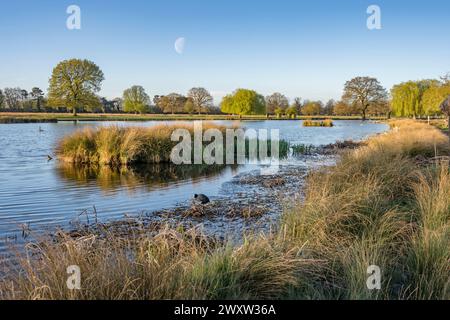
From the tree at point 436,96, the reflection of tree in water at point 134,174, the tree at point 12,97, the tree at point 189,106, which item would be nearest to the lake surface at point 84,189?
the reflection of tree in water at point 134,174

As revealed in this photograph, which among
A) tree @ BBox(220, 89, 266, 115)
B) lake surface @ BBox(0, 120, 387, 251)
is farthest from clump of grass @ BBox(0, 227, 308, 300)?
tree @ BBox(220, 89, 266, 115)

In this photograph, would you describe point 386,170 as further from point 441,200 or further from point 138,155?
point 138,155

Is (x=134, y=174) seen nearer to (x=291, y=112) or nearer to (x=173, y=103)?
(x=173, y=103)

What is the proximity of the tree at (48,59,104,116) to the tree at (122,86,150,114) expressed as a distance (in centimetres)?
2270

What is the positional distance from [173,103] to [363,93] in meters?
48.2

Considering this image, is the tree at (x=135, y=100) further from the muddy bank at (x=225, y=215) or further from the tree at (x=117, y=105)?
the muddy bank at (x=225, y=215)

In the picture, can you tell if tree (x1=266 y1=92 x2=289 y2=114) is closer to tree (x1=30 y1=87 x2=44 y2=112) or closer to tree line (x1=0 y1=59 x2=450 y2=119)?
tree line (x1=0 y1=59 x2=450 y2=119)

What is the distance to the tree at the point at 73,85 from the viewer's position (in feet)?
213

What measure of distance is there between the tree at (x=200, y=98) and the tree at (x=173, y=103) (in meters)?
3.01

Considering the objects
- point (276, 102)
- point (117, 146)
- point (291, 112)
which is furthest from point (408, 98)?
point (117, 146)

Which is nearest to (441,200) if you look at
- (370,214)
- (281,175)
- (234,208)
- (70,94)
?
(370,214)

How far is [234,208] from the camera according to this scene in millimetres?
9273
